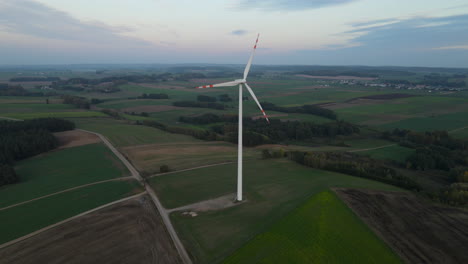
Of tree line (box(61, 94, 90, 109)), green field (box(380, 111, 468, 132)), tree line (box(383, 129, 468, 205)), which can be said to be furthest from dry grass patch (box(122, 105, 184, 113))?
tree line (box(383, 129, 468, 205))

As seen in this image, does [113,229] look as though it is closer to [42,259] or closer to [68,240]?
[68,240]

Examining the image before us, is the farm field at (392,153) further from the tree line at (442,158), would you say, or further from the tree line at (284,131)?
the tree line at (284,131)

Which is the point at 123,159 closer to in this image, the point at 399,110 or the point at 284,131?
the point at 284,131

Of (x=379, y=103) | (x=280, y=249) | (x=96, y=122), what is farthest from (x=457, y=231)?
(x=379, y=103)

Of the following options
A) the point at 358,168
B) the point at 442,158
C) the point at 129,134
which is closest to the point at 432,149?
the point at 442,158

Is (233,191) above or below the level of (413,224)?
below
